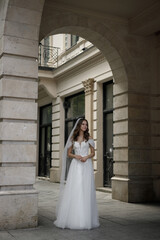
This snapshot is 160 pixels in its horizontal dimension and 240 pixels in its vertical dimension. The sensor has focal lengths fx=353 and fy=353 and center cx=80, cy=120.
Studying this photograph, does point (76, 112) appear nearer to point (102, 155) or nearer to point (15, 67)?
point (102, 155)

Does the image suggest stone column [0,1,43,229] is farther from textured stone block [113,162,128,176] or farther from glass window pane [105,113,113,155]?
glass window pane [105,113,113,155]

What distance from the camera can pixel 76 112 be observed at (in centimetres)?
1692

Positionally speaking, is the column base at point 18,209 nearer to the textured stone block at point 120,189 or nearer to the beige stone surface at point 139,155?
the textured stone block at point 120,189

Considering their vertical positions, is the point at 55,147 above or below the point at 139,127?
below

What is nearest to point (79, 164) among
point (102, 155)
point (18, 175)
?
point (18, 175)

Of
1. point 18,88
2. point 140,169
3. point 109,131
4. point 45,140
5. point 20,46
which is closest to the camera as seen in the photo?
point 18,88

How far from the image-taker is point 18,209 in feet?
21.6

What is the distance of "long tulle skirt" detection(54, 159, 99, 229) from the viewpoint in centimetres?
666

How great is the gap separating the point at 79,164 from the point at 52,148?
11.6 metres

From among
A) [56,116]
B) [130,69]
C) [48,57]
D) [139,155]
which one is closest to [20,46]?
[130,69]

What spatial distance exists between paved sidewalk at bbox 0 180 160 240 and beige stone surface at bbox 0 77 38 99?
253 cm

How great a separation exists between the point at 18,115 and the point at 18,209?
69.5 inches

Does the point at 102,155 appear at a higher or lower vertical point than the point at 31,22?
lower

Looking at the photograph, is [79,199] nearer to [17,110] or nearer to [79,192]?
[79,192]
